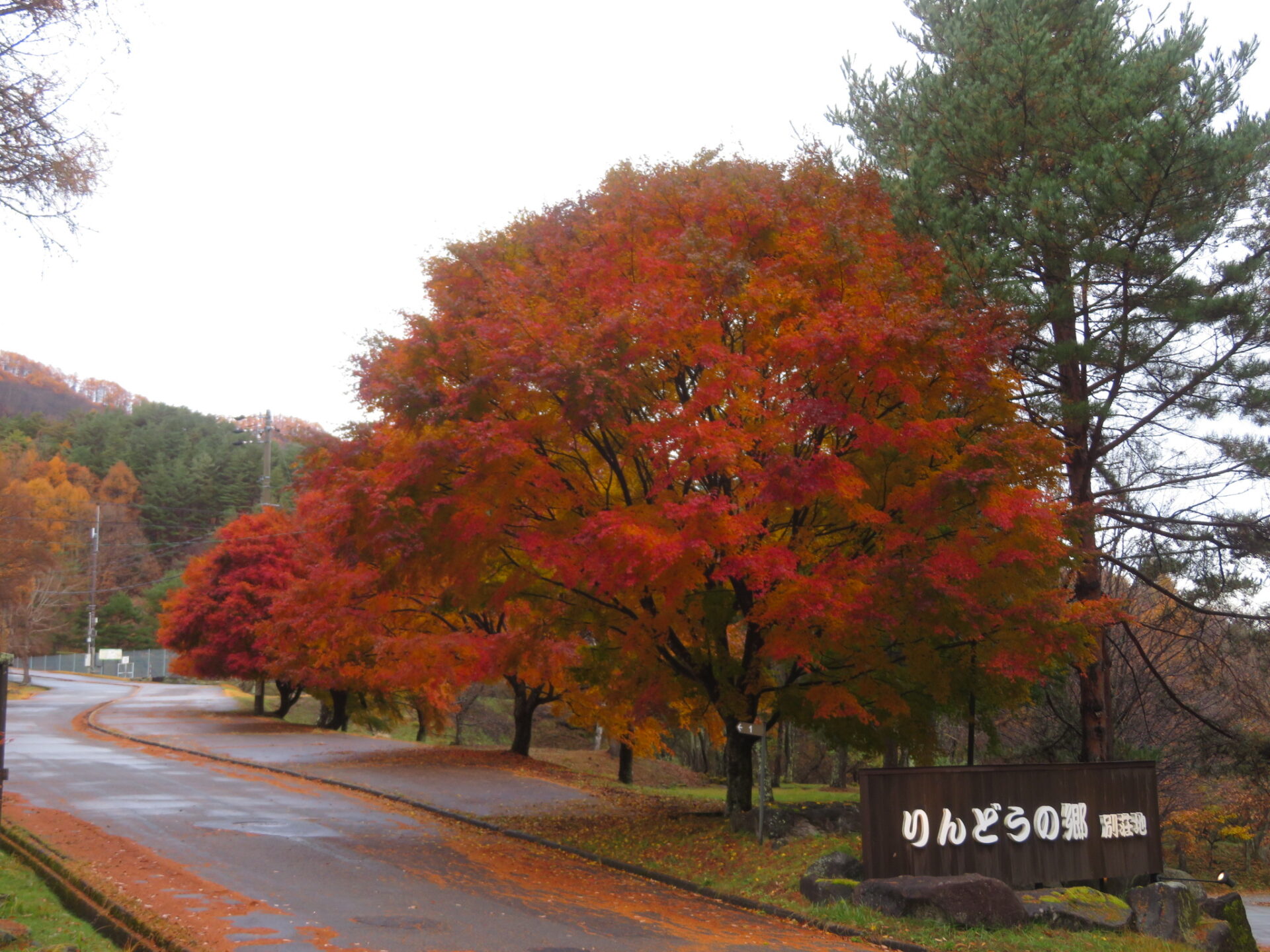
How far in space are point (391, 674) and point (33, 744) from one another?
10542 millimetres

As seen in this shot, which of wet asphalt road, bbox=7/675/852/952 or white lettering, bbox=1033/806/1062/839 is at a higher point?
white lettering, bbox=1033/806/1062/839

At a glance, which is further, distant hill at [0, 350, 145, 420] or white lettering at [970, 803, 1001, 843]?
distant hill at [0, 350, 145, 420]

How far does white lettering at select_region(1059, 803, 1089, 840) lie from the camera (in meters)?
12.8

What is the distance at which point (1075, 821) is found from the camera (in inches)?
508

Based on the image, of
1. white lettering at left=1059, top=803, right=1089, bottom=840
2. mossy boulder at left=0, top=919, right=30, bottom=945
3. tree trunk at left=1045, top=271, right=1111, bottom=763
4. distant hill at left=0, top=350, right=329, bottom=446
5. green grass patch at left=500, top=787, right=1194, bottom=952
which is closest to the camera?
mossy boulder at left=0, top=919, right=30, bottom=945

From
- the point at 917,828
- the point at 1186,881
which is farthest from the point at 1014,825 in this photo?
the point at 1186,881

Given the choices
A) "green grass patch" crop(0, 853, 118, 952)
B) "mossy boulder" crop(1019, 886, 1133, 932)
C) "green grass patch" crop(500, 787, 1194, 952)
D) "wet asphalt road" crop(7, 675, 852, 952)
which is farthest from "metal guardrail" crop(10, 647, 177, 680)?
"mossy boulder" crop(1019, 886, 1133, 932)

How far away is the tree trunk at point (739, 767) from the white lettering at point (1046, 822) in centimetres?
441

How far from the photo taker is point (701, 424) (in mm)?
12125

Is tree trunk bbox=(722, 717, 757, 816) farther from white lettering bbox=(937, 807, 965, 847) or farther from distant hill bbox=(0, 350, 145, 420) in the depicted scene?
distant hill bbox=(0, 350, 145, 420)

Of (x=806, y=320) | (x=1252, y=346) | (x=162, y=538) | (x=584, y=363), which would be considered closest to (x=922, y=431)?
(x=806, y=320)

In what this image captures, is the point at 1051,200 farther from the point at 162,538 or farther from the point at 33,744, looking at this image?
the point at 162,538

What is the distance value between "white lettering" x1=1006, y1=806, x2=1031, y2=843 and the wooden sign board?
11 millimetres

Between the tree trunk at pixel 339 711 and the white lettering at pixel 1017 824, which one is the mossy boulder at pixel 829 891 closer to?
the white lettering at pixel 1017 824
